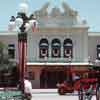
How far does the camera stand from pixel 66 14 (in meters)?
53.4

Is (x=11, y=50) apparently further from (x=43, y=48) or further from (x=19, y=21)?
A: (x=19, y=21)

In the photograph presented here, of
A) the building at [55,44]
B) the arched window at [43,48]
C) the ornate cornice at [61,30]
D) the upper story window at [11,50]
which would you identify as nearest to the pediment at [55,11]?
the building at [55,44]

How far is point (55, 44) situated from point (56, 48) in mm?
540

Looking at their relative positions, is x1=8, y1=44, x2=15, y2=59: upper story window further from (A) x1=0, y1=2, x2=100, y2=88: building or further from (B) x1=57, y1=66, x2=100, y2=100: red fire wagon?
A: (B) x1=57, y1=66, x2=100, y2=100: red fire wagon

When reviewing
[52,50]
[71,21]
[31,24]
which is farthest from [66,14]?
[31,24]

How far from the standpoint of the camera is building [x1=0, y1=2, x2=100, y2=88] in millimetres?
52688

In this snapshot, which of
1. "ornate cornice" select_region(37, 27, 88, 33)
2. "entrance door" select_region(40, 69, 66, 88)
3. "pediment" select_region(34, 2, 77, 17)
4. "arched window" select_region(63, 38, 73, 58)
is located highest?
"pediment" select_region(34, 2, 77, 17)

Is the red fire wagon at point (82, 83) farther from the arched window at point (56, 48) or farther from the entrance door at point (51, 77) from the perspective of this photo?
the arched window at point (56, 48)

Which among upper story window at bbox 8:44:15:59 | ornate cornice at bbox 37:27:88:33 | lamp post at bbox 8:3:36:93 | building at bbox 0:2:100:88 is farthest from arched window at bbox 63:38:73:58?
lamp post at bbox 8:3:36:93

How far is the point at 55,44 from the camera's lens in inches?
2103

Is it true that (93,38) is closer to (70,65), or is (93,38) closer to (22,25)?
(70,65)

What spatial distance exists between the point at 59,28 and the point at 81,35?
2.56 meters

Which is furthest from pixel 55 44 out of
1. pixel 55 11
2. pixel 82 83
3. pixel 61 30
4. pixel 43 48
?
pixel 82 83

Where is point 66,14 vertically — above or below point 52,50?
above
